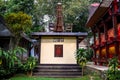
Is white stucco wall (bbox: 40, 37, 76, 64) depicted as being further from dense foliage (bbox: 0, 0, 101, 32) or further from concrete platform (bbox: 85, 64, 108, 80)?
dense foliage (bbox: 0, 0, 101, 32)

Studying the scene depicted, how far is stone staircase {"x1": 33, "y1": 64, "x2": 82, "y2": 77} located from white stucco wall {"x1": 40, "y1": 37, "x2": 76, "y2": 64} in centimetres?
143

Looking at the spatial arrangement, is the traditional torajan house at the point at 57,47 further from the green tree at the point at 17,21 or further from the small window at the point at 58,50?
the green tree at the point at 17,21

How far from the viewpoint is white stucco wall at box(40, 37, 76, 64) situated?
19.5 meters

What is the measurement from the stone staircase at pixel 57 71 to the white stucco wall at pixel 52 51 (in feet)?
4.69

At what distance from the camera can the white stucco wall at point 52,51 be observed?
1952 centimetres

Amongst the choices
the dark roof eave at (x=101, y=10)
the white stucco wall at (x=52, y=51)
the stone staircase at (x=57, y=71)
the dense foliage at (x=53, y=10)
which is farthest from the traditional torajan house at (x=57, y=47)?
the dense foliage at (x=53, y=10)

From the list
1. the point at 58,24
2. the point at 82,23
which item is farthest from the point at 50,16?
the point at 58,24

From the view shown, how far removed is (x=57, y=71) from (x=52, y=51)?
281cm

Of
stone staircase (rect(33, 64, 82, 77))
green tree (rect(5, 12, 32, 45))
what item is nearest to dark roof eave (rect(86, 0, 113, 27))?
stone staircase (rect(33, 64, 82, 77))

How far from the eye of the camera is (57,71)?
17141 mm

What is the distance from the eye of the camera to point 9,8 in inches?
1105

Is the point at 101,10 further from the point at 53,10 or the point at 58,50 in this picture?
the point at 53,10

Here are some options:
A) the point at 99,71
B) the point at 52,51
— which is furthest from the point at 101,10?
the point at 52,51

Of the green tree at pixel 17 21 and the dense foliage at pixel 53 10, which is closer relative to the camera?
the green tree at pixel 17 21
